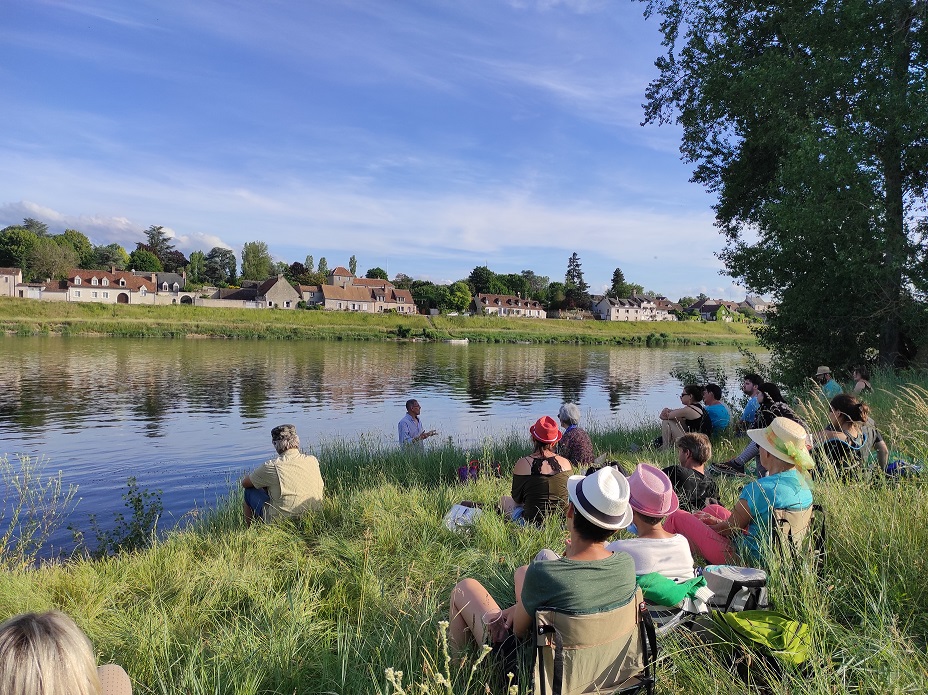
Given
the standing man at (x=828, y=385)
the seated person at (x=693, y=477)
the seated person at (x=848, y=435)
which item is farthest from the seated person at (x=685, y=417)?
the seated person at (x=693, y=477)

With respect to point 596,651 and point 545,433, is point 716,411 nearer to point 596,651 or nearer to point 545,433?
point 545,433

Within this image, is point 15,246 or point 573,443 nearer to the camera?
point 573,443

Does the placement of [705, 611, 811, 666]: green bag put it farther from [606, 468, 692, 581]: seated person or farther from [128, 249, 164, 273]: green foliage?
[128, 249, 164, 273]: green foliage

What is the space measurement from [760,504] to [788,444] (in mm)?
487

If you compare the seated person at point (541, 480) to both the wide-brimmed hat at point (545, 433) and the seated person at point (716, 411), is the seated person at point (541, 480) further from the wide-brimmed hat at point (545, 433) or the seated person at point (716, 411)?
the seated person at point (716, 411)

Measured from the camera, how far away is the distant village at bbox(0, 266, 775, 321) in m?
78.4

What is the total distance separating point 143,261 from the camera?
10262 centimetres

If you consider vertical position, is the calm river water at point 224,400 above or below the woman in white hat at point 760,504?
below

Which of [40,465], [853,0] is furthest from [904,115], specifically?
[40,465]

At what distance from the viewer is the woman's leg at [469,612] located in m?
3.08

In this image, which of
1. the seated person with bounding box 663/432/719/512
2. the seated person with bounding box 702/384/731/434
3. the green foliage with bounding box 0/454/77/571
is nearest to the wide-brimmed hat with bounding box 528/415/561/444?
the seated person with bounding box 663/432/719/512

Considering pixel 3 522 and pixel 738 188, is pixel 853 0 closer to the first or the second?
pixel 738 188

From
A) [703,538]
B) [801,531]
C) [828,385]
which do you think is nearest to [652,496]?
[703,538]

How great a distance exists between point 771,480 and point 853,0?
12.5m
